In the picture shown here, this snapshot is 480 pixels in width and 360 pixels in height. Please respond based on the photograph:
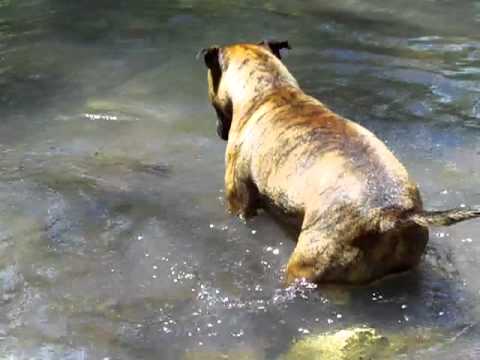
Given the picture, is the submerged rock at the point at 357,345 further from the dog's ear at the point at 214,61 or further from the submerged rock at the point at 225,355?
the dog's ear at the point at 214,61

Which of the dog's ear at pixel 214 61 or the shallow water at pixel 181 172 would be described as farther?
the dog's ear at pixel 214 61

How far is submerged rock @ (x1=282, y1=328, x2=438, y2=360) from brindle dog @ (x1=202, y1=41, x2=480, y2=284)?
34cm

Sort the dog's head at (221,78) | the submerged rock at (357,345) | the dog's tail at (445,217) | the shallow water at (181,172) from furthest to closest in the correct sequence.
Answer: the dog's head at (221,78) → the shallow water at (181,172) → the submerged rock at (357,345) → the dog's tail at (445,217)

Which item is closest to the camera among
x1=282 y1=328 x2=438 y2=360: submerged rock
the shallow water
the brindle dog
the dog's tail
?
the dog's tail

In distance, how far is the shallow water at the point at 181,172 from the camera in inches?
197

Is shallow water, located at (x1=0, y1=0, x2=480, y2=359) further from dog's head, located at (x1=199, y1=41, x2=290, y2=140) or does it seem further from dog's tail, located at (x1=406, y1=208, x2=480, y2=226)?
dog's tail, located at (x1=406, y1=208, x2=480, y2=226)

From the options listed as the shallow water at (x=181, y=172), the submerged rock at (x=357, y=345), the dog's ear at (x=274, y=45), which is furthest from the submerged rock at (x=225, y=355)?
the dog's ear at (x=274, y=45)

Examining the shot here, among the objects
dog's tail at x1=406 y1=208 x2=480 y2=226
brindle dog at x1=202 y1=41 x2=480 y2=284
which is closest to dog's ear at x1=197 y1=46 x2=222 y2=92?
brindle dog at x1=202 y1=41 x2=480 y2=284

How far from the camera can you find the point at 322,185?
505 cm

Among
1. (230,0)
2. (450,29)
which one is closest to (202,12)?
(230,0)

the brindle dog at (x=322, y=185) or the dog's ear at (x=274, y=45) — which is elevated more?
the dog's ear at (x=274, y=45)

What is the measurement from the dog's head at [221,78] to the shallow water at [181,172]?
0.50 m

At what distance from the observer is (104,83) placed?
9352 mm

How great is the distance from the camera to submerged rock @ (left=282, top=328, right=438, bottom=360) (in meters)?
4.60
